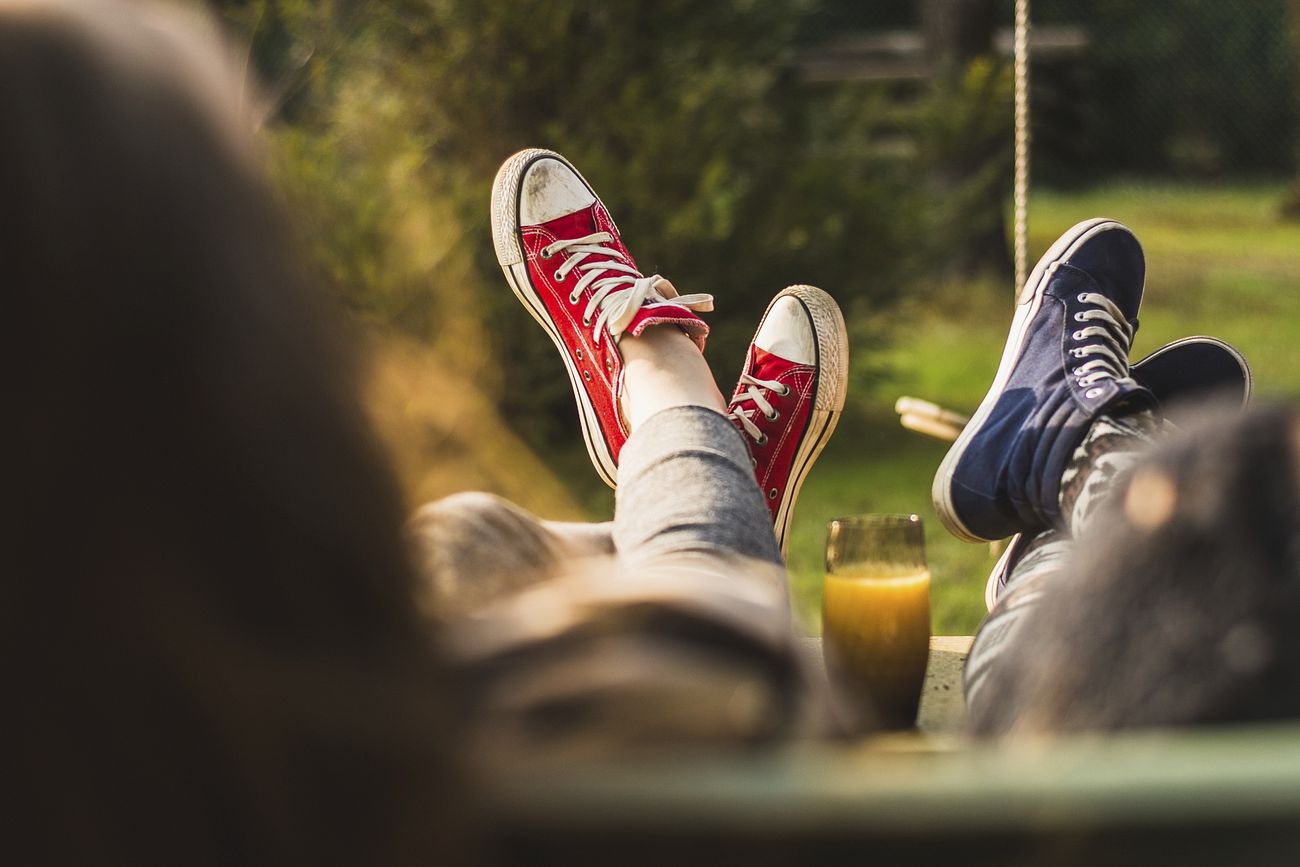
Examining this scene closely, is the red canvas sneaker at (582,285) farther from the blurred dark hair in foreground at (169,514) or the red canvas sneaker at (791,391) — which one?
the blurred dark hair in foreground at (169,514)

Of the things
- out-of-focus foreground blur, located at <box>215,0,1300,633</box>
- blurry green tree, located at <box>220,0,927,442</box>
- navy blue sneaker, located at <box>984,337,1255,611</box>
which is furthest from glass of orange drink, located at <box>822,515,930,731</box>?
blurry green tree, located at <box>220,0,927,442</box>

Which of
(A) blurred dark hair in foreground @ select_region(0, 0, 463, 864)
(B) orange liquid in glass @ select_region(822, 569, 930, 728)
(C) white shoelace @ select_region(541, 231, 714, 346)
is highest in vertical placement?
(C) white shoelace @ select_region(541, 231, 714, 346)

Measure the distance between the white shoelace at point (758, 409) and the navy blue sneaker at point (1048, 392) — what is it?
255 mm

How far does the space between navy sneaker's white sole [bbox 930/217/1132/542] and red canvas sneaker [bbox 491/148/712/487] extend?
0.30m

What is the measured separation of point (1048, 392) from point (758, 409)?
0.39 m

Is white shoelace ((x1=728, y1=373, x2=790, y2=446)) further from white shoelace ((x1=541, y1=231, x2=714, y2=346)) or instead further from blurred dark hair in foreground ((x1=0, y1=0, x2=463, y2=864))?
blurred dark hair in foreground ((x1=0, y1=0, x2=463, y2=864))

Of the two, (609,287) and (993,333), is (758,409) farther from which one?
(993,333)

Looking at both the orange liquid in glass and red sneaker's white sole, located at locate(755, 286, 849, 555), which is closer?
the orange liquid in glass

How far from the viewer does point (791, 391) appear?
1.49 metres

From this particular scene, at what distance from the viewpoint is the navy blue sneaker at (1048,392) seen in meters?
1.10

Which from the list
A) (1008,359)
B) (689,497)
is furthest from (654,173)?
(689,497)

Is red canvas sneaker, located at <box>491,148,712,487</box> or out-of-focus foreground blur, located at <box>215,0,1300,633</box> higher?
out-of-focus foreground blur, located at <box>215,0,1300,633</box>

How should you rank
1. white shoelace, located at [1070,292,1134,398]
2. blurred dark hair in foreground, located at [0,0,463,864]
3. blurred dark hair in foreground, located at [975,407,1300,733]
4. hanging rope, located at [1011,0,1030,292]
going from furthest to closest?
hanging rope, located at [1011,0,1030,292]
white shoelace, located at [1070,292,1134,398]
blurred dark hair in foreground, located at [975,407,1300,733]
blurred dark hair in foreground, located at [0,0,463,864]

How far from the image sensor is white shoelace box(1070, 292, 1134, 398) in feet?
3.76
